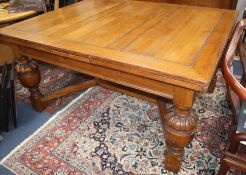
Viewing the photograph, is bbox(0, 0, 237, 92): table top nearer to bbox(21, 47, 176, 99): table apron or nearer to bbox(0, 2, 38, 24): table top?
bbox(21, 47, 176, 99): table apron

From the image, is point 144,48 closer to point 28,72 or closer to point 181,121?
point 181,121

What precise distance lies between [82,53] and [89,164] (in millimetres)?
677

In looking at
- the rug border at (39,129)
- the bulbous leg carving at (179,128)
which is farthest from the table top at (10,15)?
the bulbous leg carving at (179,128)

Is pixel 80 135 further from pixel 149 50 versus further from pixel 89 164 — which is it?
pixel 149 50

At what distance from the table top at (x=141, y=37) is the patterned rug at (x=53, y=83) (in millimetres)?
678

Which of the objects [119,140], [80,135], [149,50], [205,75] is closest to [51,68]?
[80,135]

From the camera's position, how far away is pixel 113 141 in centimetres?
148

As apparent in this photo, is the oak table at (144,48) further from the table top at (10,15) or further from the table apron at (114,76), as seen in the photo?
the table top at (10,15)

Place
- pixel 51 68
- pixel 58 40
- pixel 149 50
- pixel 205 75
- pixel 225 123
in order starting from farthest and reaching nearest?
pixel 51 68 < pixel 225 123 < pixel 58 40 < pixel 149 50 < pixel 205 75

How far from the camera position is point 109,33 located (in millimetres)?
1218

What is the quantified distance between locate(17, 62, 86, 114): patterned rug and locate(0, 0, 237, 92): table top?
0.68m

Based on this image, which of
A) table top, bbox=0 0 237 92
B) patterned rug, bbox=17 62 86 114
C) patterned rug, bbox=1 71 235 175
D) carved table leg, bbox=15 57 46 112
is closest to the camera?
table top, bbox=0 0 237 92

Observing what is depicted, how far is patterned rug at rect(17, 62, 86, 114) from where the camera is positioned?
1.84m

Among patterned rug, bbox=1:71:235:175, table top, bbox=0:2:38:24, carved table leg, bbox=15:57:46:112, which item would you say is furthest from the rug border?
table top, bbox=0:2:38:24
